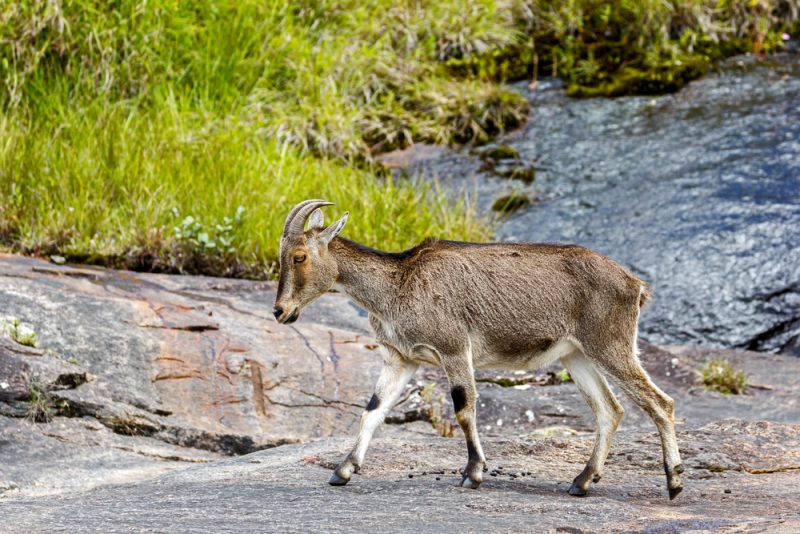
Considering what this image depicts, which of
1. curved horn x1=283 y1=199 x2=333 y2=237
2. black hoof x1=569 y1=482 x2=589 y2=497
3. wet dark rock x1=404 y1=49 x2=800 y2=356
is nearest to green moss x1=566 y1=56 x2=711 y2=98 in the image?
wet dark rock x1=404 y1=49 x2=800 y2=356

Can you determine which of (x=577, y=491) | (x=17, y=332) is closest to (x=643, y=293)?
(x=577, y=491)

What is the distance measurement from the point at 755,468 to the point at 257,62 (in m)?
8.87

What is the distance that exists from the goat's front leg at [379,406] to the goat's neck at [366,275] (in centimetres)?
28

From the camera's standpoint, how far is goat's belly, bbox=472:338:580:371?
6.47 meters

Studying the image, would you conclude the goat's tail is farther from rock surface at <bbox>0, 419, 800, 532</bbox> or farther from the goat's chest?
the goat's chest

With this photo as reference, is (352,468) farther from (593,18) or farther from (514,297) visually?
(593,18)

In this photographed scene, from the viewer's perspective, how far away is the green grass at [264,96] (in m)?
11.1

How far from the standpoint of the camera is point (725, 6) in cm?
1497

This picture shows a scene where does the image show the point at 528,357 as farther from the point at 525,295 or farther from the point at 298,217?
the point at 298,217

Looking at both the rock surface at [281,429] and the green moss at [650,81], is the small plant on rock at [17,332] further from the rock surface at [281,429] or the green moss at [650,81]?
the green moss at [650,81]

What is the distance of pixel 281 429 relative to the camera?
27.4 ft

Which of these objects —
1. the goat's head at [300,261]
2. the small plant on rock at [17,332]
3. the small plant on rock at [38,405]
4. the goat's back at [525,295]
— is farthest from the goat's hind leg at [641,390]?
the small plant on rock at [17,332]

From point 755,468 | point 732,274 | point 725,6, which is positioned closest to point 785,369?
point 732,274

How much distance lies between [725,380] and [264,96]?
6.81 metres
